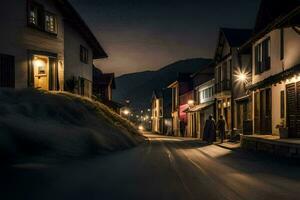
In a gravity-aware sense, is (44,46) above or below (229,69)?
above

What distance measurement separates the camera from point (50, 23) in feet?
86.8

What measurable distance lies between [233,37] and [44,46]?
17.8 metres

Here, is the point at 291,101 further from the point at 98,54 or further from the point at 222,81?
the point at 98,54

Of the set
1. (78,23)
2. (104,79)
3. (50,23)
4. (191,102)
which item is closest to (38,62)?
(50,23)

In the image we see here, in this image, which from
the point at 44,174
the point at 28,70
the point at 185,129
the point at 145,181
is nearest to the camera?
the point at 145,181

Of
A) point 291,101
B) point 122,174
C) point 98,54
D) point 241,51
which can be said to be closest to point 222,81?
point 241,51

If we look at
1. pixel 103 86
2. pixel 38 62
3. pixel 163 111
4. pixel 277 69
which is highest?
pixel 38 62

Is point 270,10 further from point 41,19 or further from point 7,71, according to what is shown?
point 7,71

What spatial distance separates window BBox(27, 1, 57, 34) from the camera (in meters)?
24.4

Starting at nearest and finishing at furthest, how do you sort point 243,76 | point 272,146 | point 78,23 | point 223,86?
point 272,146, point 78,23, point 243,76, point 223,86

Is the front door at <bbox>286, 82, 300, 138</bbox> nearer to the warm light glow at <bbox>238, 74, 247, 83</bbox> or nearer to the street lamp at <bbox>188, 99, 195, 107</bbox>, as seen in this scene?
the warm light glow at <bbox>238, 74, 247, 83</bbox>

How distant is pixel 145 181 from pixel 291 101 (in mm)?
13010

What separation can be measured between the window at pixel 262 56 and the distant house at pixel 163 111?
50.5m

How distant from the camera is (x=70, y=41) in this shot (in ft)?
97.7
